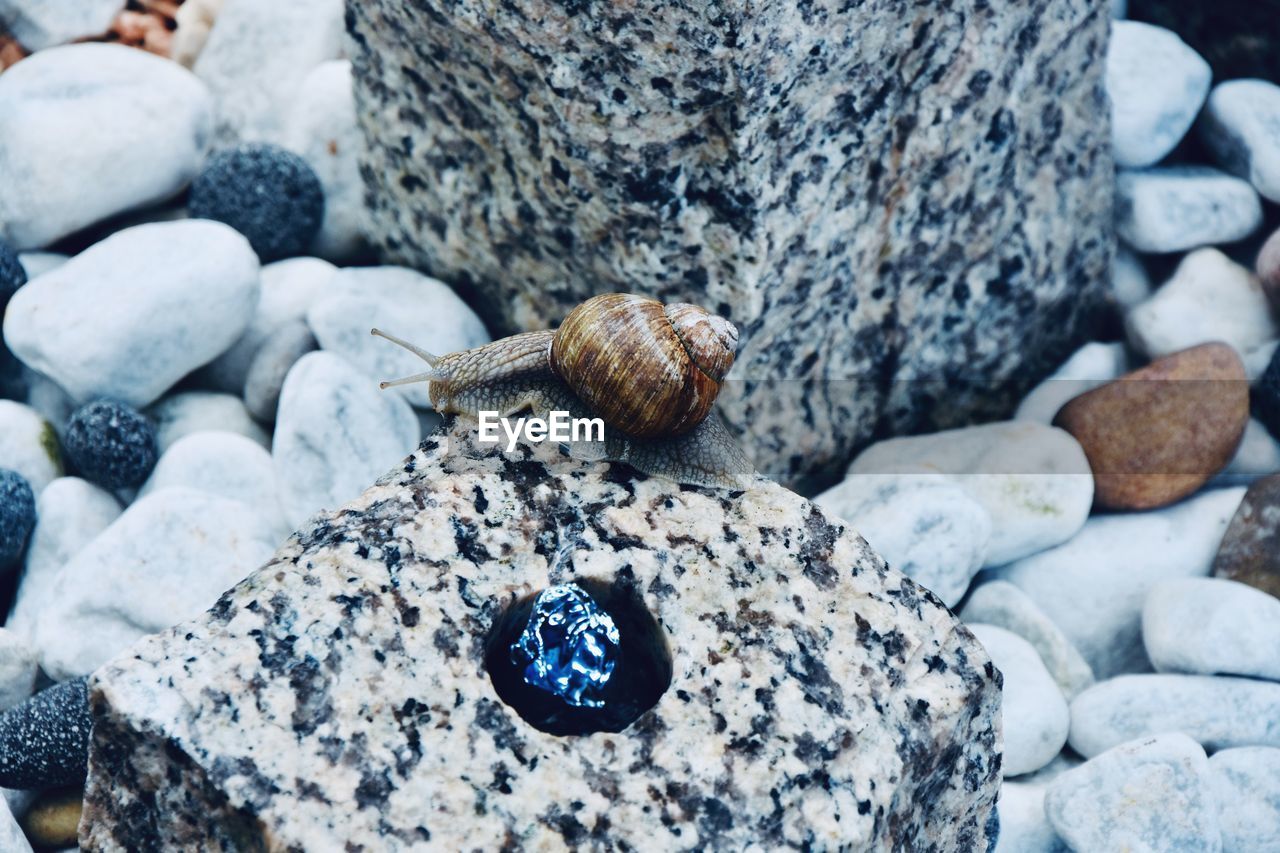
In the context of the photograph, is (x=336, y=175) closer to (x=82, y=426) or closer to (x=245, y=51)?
(x=245, y=51)

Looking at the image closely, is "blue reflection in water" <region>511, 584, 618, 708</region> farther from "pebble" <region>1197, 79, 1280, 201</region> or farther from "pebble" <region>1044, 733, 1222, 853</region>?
"pebble" <region>1197, 79, 1280, 201</region>

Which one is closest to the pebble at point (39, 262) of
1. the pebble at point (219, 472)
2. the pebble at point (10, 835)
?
the pebble at point (219, 472)

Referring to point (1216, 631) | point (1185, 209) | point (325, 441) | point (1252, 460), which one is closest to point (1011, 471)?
point (1216, 631)

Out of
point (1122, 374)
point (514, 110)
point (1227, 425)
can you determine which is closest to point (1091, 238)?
point (1122, 374)

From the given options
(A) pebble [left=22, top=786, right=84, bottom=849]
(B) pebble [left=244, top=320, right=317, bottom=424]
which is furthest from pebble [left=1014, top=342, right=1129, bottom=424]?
(A) pebble [left=22, top=786, right=84, bottom=849]

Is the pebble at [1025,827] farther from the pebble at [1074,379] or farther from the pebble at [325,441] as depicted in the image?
the pebble at [325,441]
